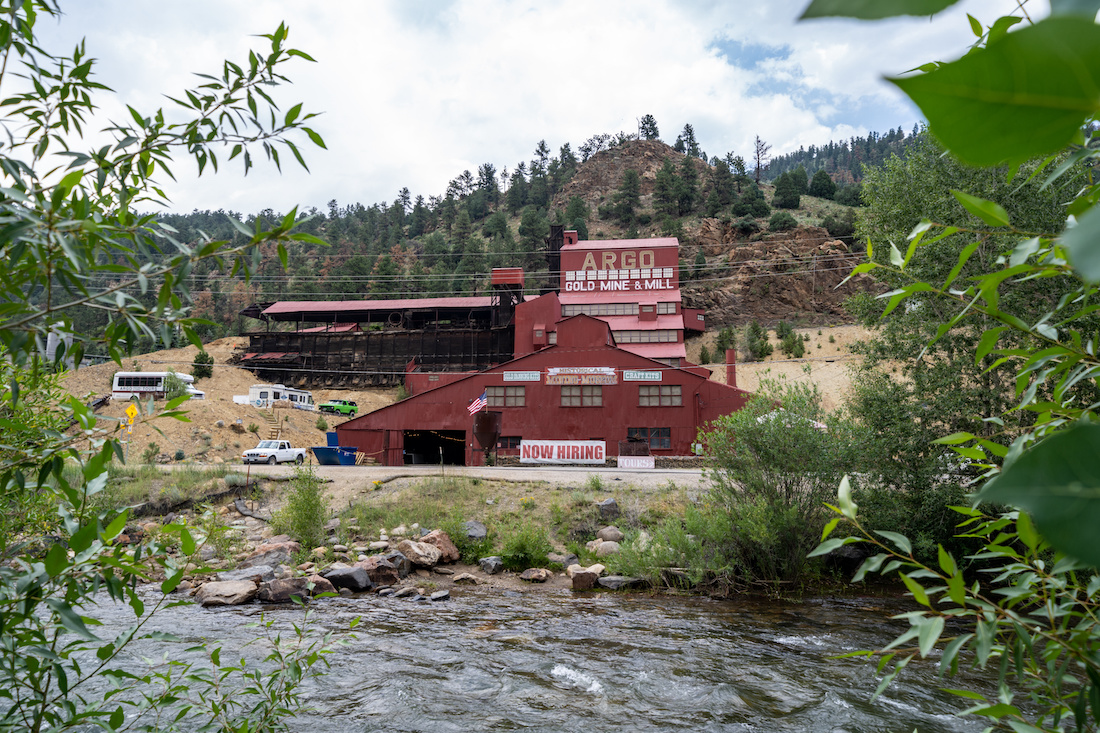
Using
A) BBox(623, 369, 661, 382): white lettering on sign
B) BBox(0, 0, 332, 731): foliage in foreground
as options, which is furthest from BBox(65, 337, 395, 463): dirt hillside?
BBox(0, 0, 332, 731): foliage in foreground

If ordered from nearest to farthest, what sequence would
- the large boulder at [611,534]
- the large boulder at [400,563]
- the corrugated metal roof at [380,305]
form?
the large boulder at [400,563], the large boulder at [611,534], the corrugated metal roof at [380,305]

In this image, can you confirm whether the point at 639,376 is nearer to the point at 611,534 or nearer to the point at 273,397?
the point at 611,534

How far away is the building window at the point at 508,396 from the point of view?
97.6 ft

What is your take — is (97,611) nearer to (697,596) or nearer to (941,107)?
(697,596)

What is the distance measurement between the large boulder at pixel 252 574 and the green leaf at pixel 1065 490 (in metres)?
13.4

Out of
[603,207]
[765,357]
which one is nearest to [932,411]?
[765,357]

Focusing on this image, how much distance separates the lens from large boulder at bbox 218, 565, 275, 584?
1202 cm

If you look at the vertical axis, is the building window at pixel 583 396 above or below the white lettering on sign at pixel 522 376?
below

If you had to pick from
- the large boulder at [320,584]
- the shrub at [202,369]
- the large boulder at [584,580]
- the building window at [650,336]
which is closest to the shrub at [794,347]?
the building window at [650,336]

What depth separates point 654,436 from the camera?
1127 inches

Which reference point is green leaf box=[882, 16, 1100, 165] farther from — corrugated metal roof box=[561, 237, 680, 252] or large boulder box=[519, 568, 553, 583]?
corrugated metal roof box=[561, 237, 680, 252]

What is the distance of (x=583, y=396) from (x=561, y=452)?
3445 mm

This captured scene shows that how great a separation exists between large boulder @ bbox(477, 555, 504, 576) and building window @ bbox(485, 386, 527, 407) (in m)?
15.3

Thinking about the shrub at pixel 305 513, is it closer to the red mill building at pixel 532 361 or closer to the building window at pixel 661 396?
the red mill building at pixel 532 361
